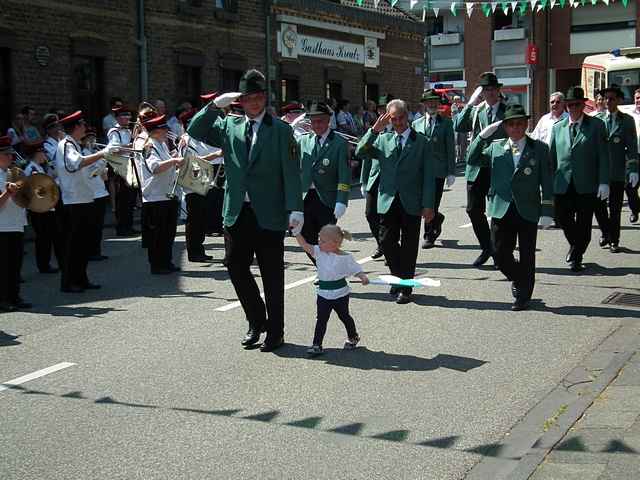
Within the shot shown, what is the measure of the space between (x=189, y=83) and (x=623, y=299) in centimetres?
1692

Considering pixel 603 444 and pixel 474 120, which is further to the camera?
pixel 474 120

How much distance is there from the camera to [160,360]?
7.42 m

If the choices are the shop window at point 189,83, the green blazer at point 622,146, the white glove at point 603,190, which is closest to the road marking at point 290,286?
the white glove at point 603,190

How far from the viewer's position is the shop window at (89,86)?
2089 centimetres

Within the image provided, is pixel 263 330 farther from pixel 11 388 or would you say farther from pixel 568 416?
pixel 568 416

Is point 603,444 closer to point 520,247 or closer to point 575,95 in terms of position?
point 520,247

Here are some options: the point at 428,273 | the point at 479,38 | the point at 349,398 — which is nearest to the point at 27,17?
the point at 428,273

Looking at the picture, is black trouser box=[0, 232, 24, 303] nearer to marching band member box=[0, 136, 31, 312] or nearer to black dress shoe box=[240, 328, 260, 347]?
marching band member box=[0, 136, 31, 312]

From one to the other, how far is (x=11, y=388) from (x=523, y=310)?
4593 mm

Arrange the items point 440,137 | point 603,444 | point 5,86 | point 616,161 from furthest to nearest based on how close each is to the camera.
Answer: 1. point 5,86
2. point 616,161
3. point 440,137
4. point 603,444

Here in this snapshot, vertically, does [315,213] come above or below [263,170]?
below

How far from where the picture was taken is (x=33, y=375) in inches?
279

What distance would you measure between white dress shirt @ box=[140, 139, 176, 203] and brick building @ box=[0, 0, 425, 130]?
8.56 m

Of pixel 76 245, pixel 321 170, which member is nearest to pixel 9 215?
pixel 76 245
